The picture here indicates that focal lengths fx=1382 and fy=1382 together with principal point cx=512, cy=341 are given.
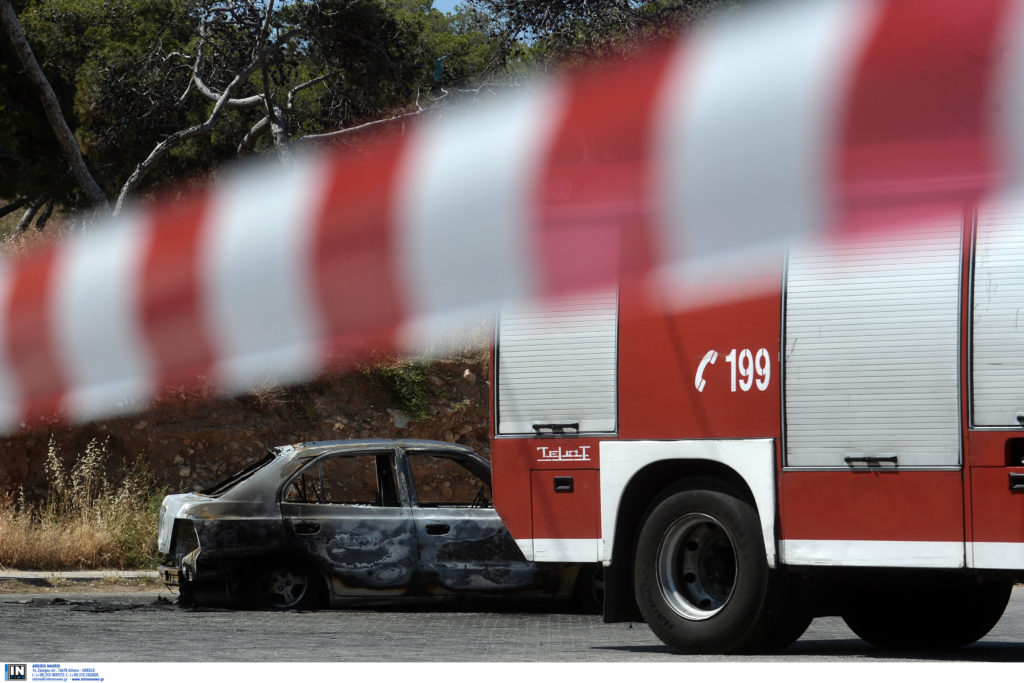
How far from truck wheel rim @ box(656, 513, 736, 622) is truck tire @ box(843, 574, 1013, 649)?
118 centimetres

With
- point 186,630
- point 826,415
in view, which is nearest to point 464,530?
point 186,630

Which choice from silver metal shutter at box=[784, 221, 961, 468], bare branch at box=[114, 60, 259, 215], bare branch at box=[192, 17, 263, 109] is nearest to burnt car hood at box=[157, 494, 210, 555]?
silver metal shutter at box=[784, 221, 961, 468]

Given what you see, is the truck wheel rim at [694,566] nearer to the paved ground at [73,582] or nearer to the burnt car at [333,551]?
the burnt car at [333,551]

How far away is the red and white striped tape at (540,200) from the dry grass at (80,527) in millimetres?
14061

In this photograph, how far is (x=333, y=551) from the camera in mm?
11422

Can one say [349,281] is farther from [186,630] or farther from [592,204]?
[186,630]

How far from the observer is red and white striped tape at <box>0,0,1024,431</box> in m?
1.25

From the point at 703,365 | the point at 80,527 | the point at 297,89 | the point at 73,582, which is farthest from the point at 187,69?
the point at 703,365

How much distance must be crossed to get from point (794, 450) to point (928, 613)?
1973 mm

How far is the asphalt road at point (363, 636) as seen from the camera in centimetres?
810

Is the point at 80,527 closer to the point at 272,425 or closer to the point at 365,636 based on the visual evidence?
the point at 272,425

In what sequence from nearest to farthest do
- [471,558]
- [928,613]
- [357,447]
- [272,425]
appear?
[928,613], [471,558], [357,447], [272,425]

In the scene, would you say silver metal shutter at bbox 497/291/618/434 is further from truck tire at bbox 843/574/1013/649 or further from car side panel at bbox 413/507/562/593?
car side panel at bbox 413/507/562/593

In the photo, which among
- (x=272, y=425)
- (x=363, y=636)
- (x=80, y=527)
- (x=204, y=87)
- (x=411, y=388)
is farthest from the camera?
(x=204, y=87)
